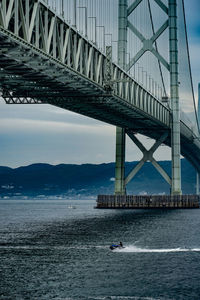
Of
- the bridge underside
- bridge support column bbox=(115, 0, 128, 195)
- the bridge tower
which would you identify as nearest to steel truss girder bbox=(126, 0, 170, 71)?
the bridge tower

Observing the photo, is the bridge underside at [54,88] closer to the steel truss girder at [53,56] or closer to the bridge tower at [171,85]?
the steel truss girder at [53,56]

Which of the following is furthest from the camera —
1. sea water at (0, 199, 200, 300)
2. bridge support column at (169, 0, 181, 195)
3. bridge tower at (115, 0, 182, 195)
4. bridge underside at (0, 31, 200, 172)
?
bridge tower at (115, 0, 182, 195)

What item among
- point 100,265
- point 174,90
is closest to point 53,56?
point 100,265

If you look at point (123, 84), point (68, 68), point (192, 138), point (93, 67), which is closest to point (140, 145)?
point (192, 138)

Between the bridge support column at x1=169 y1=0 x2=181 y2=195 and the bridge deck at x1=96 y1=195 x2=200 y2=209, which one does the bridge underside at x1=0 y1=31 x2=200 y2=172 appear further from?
the bridge deck at x1=96 y1=195 x2=200 y2=209

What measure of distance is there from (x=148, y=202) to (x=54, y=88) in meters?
55.9

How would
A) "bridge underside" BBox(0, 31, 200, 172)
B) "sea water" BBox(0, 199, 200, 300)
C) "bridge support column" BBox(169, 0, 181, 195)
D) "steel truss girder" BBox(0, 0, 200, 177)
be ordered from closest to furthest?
"sea water" BBox(0, 199, 200, 300)
"steel truss girder" BBox(0, 0, 200, 177)
"bridge underside" BBox(0, 31, 200, 172)
"bridge support column" BBox(169, 0, 181, 195)

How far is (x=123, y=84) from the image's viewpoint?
7606 cm

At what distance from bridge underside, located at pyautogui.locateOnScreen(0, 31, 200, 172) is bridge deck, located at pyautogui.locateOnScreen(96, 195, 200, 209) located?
12.3 m

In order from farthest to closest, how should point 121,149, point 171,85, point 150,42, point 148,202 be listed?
point 148,202, point 171,85, point 121,149, point 150,42

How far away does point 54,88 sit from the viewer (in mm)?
62469

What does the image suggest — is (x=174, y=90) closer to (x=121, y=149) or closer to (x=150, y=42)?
(x=150, y=42)

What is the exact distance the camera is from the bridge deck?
109 meters

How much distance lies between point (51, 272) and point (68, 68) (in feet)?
57.6
